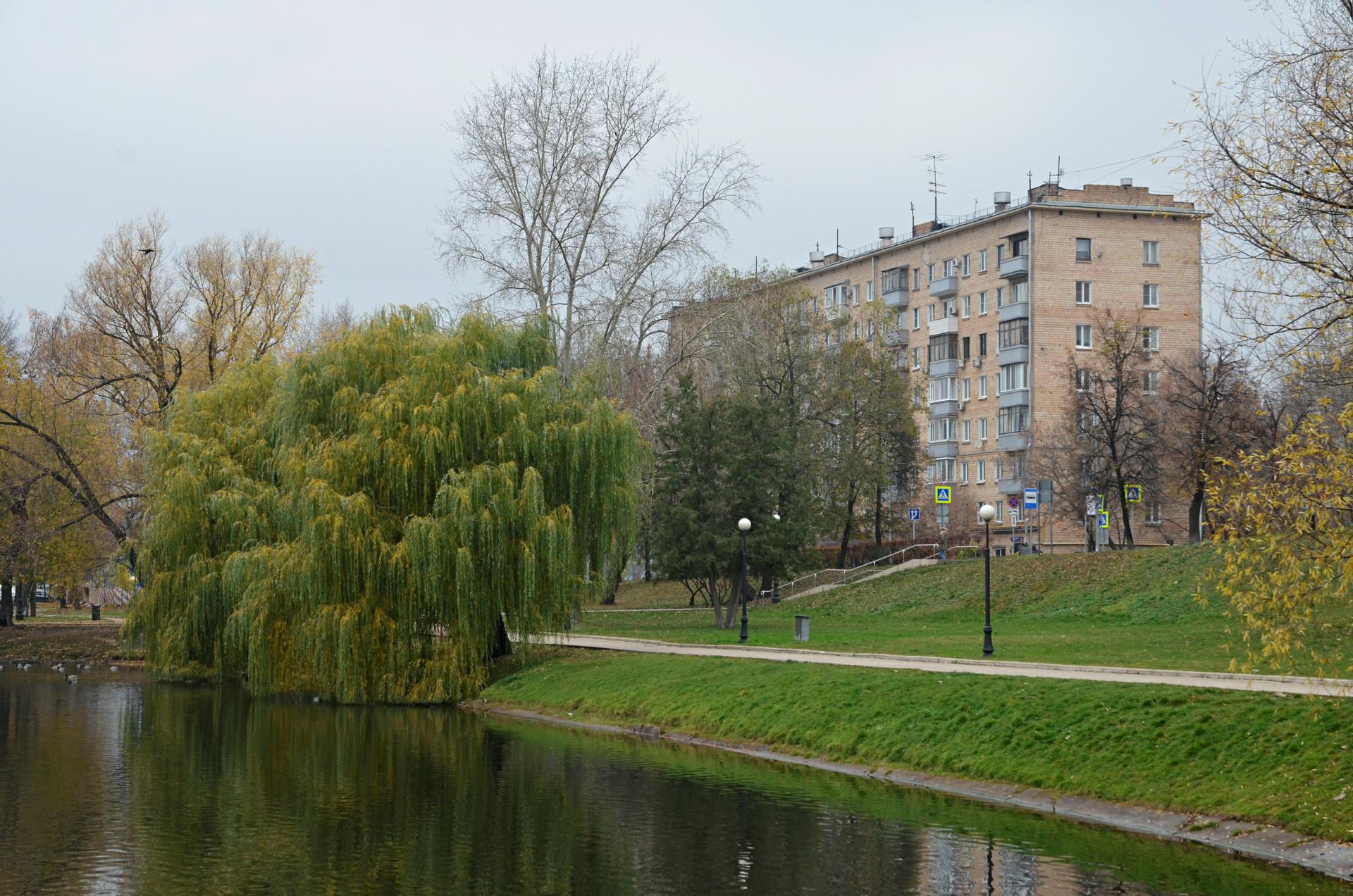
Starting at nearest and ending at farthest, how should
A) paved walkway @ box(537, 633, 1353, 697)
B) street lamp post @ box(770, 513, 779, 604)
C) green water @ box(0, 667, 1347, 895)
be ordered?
green water @ box(0, 667, 1347, 895) < paved walkway @ box(537, 633, 1353, 697) < street lamp post @ box(770, 513, 779, 604)

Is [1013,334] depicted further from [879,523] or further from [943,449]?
[879,523]

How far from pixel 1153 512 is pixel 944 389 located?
2009cm

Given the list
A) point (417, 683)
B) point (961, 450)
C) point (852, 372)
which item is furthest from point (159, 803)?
point (961, 450)

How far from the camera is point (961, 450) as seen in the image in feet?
305

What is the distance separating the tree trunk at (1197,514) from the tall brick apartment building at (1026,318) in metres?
14.1

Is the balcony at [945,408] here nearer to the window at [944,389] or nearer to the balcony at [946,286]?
the window at [944,389]

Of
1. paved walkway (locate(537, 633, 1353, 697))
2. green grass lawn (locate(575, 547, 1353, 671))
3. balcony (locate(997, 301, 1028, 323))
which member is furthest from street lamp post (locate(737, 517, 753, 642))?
balcony (locate(997, 301, 1028, 323))

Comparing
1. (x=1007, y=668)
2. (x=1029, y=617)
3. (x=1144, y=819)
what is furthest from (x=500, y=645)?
(x=1144, y=819)

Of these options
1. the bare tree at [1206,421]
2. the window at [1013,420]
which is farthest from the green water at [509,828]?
the window at [1013,420]

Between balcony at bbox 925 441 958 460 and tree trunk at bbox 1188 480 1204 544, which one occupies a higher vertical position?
balcony at bbox 925 441 958 460

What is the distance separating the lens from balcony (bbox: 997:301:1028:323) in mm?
86375

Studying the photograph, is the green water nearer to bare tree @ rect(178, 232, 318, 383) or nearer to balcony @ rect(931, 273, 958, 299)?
bare tree @ rect(178, 232, 318, 383)

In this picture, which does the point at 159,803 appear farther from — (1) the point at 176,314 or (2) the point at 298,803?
(1) the point at 176,314

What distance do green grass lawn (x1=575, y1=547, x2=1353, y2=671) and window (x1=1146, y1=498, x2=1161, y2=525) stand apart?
1519cm
